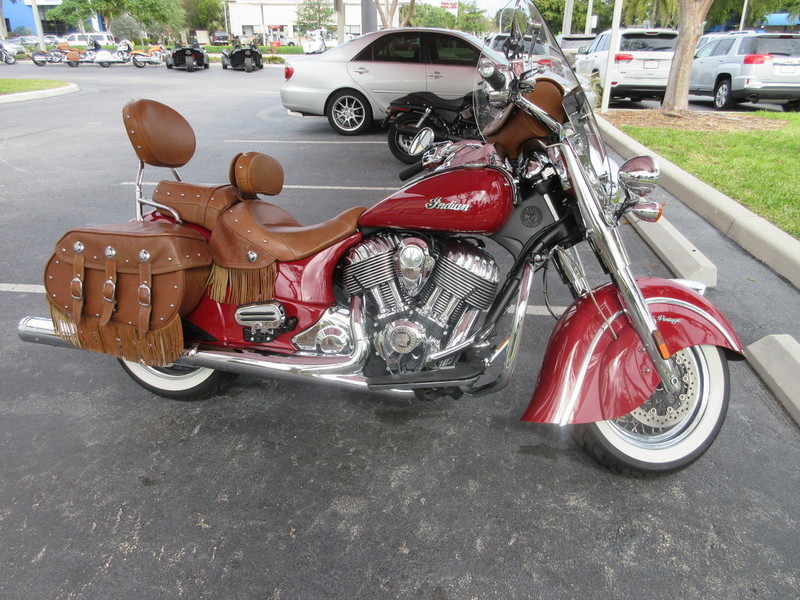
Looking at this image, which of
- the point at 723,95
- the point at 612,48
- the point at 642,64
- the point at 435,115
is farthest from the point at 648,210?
the point at 723,95

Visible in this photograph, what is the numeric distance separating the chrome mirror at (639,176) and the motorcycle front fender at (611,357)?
0.45 m

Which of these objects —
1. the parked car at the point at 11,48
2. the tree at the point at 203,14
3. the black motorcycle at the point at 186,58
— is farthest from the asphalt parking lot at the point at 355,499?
the tree at the point at 203,14

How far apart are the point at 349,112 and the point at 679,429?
8659 millimetres

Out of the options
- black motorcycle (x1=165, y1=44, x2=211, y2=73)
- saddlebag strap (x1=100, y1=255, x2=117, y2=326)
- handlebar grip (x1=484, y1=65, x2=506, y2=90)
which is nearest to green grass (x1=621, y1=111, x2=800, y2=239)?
handlebar grip (x1=484, y1=65, x2=506, y2=90)

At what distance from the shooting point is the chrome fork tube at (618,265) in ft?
6.95

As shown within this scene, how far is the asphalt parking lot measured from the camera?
1.96 m

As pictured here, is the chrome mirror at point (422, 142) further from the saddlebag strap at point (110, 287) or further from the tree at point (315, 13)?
the tree at point (315, 13)

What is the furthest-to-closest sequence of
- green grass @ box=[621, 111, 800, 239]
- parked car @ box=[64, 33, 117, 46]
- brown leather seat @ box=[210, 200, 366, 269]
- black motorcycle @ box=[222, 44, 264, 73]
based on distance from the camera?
parked car @ box=[64, 33, 117, 46] → black motorcycle @ box=[222, 44, 264, 73] → green grass @ box=[621, 111, 800, 239] → brown leather seat @ box=[210, 200, 366, 269]

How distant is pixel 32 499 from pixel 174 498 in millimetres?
573

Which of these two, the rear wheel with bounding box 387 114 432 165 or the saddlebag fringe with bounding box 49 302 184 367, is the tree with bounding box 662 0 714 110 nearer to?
the rear wheel with bounding box 387 114 432 165

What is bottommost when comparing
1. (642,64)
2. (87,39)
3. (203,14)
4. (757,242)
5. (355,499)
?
(355,499)

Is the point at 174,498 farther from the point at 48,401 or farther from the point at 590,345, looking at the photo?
the point at 590,345

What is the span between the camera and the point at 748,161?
7105mm

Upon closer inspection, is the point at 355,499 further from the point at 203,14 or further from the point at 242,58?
the point at 203,14
